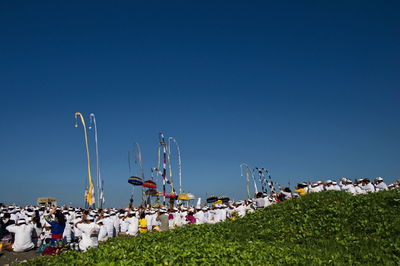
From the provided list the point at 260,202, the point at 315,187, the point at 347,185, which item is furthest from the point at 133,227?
the point at 347,185

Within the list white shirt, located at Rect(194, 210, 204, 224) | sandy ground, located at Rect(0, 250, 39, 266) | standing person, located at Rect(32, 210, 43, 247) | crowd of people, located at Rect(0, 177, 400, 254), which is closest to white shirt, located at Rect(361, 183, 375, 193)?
crowd of people, located at Rect(0, 177, 400, 254)

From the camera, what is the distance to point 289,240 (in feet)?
51.7

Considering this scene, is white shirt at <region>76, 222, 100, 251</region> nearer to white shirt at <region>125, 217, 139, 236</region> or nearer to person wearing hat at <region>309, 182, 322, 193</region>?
white shirt at <region>125, 217, 139, 236</region>

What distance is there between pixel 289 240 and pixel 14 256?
15.9 meters

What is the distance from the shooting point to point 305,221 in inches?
672

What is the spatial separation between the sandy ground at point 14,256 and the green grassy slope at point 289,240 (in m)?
6.87

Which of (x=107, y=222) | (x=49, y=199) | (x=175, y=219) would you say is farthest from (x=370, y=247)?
(x=49, y=199)

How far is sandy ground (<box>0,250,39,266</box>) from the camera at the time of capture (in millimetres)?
18500

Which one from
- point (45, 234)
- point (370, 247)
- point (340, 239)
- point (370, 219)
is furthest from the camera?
point (45, 234)

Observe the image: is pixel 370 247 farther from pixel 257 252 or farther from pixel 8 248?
pixel 8 248

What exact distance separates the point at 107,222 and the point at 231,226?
1165cm

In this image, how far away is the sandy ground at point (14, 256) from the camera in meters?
18.5

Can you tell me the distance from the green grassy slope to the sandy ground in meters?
6.87

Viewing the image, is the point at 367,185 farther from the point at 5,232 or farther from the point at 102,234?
the point at 5,232
